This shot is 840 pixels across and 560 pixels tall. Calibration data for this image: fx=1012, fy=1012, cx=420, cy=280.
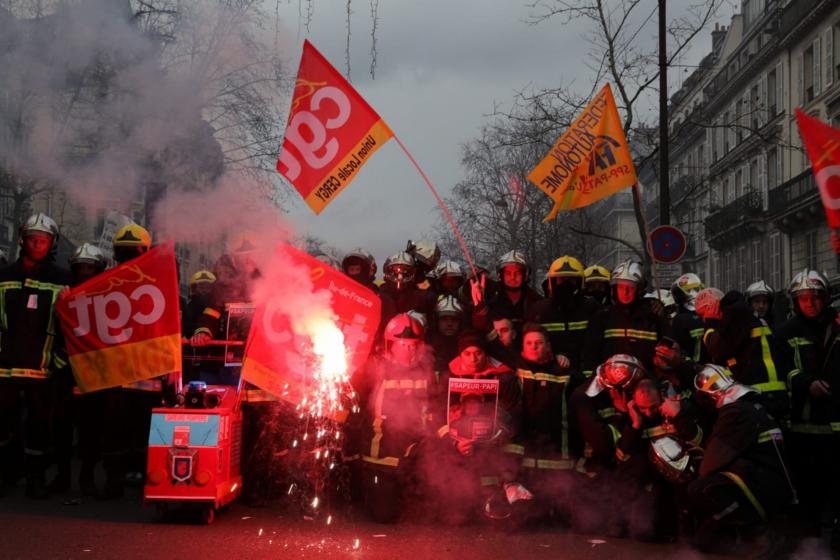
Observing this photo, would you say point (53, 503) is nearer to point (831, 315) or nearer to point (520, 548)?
point (520, 548)

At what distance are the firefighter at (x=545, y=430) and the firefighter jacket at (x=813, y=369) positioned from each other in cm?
172

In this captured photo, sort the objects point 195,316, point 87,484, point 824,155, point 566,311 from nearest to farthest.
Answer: point 824,155, point 87,484, point 566,311, point 195,316

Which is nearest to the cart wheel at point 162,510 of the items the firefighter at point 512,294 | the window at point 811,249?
the firefighter at point 512,294

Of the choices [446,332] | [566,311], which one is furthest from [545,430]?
[566,311]

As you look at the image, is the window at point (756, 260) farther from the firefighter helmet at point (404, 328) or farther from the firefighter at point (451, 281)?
the firefighter helmet at point (404, 328)

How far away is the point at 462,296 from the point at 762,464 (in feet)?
13.6

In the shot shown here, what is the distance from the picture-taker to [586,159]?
1027cm

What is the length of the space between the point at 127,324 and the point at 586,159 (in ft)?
15.7

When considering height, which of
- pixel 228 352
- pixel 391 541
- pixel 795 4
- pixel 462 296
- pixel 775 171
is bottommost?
pixel 391 541

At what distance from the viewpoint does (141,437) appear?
897cm

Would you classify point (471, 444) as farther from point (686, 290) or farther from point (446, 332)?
point (686, 290)

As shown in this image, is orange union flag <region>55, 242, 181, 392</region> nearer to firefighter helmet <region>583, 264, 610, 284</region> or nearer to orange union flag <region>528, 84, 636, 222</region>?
orange union flag <region>528, 84, 636, 222</region>

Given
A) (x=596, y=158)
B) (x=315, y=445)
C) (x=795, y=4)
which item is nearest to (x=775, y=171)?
(x=795, y=4)

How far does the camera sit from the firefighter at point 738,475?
6926 mm
